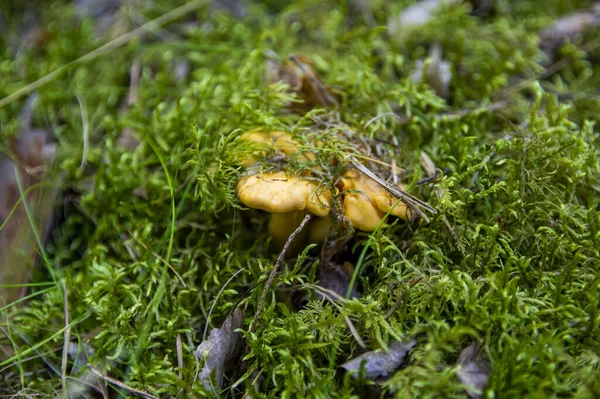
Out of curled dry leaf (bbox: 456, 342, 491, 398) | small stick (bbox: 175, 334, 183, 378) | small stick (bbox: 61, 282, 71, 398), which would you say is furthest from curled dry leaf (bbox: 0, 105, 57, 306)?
curled dry leaf (bbox: 456, 342, 491, 398)

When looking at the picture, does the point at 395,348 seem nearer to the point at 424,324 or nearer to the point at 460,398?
the point at 424,324

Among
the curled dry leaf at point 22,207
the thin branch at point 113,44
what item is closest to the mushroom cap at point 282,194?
the curled dry leaf at point 22,207

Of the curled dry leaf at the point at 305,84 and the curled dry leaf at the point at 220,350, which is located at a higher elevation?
the curled dry leaf at the point at 305,84

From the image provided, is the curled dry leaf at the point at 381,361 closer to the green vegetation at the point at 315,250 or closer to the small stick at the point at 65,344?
the green vegetation at the point at 315,250

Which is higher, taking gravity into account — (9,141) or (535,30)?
(535,30)

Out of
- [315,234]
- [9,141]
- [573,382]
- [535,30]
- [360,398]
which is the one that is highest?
[535,30]

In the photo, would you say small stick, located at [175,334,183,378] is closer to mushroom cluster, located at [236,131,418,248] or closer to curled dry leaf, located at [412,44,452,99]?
mushroom cluster, located at [236,131,418,248]

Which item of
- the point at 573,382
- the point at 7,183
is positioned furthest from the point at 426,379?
the point at 7,183
